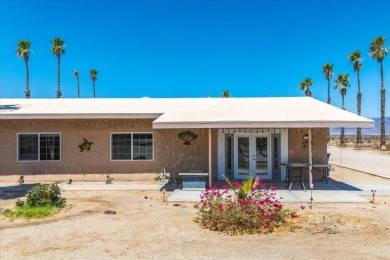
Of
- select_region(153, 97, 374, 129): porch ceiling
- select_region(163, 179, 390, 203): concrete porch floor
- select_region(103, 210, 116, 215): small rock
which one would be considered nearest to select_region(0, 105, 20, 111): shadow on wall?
select_region(153, 97, 374, 129): porch ceiling

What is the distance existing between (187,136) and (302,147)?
5.25 meters

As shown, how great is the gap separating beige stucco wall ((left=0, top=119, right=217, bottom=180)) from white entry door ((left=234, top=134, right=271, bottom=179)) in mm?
1533

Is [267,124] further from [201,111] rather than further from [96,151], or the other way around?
[96,151]

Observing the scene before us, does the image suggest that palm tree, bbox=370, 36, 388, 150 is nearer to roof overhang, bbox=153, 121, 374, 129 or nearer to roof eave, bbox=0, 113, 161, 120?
roof overhang, bbox=153, 121, 374, 129

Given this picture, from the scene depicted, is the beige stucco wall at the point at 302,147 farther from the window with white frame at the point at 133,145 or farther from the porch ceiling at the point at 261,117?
the window with white frame at the point at 133,145

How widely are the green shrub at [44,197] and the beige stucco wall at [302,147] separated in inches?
392

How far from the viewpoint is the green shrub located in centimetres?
1045

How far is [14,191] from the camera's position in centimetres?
1388

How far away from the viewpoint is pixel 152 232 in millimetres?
8148

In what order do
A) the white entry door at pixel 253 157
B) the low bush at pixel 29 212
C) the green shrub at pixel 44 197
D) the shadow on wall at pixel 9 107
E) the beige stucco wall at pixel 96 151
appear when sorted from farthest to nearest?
the shadow on wall at pixel 9 107, the beige stucco wall at pixel 96 151, the white entry door at pixel 253 157, the green shrub at pixel 44 197, the low bush at pixel 29 212

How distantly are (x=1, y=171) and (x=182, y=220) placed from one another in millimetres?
11264

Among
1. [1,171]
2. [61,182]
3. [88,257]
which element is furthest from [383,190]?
[1,171]

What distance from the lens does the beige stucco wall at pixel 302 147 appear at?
15.5 meters

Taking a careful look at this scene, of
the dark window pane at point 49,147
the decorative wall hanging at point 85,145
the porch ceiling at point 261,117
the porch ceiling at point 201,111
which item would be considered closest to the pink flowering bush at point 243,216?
the porch ceiling at point 261,117
